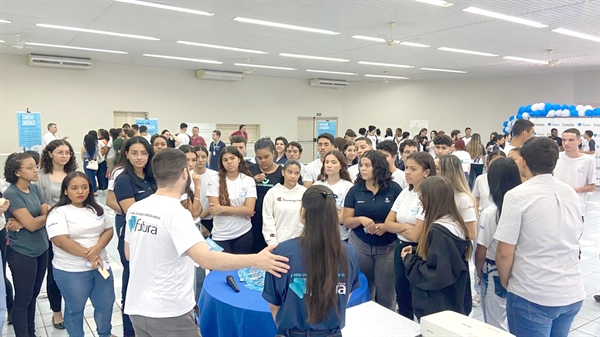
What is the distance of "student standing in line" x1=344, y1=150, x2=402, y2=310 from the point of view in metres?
3.02

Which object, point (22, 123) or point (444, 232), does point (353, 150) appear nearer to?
point (444, 232)

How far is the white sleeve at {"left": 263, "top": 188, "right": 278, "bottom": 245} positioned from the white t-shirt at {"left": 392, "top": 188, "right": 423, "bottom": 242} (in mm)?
962

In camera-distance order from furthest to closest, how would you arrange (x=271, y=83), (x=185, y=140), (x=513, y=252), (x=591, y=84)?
(x=271, y=83) < (x=591, y=84) < (x=185, y=140) < (x=513, y=252)

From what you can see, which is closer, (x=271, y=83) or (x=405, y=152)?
(x=405, y=152)

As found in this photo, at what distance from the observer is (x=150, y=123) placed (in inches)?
483

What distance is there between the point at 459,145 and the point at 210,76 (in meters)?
9.51

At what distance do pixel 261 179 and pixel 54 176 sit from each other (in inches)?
68.8

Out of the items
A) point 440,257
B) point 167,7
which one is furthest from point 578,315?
point 167,7

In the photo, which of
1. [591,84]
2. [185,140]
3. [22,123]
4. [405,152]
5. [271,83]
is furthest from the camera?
[271,83]

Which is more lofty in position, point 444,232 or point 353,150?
point 353,150

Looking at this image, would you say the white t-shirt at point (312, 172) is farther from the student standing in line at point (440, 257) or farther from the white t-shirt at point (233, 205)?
the student standing in line at point (440, 257)

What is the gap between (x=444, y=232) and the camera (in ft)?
7.14

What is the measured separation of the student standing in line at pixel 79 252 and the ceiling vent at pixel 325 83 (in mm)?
13897

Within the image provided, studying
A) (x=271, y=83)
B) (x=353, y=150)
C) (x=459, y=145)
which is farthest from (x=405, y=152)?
(x=271, y=83)
